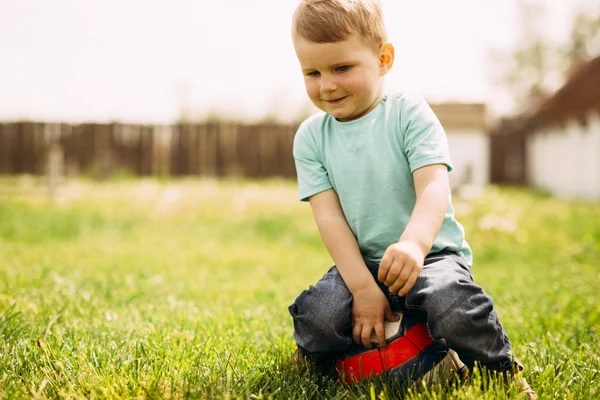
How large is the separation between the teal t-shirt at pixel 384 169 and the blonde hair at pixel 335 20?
1.02 ft

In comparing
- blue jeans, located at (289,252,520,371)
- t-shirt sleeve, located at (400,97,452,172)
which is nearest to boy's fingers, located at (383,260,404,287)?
blue jeans, located at (289,252,520,371)

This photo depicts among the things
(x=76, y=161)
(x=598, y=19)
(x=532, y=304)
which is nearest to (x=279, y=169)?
(x=76, y=161)

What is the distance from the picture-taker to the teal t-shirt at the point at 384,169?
7.41 ft

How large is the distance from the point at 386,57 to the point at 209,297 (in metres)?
2.28

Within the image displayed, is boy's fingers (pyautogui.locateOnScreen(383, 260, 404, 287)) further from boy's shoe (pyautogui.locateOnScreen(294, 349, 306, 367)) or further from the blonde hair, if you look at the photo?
the blonde hair

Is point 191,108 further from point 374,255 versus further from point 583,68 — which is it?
point 374,255

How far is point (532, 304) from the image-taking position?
379 centimetres

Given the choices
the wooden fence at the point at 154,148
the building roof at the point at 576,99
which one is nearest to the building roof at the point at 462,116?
the building roof at the point at 576,99

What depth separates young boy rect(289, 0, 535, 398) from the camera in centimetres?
200

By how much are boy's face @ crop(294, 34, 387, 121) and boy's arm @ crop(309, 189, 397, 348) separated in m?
0.45

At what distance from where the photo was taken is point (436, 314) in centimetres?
198

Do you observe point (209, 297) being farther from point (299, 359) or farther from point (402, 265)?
point (402, 265)

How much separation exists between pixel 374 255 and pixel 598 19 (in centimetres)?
3074

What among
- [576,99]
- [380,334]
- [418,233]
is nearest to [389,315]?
[380,334]
